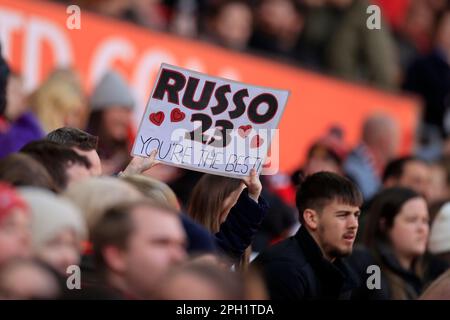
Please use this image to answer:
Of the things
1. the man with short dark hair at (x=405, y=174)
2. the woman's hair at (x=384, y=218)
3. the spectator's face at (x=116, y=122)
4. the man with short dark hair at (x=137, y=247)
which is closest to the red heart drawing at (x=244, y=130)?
the man with short dark hair at (x=137, y=247)

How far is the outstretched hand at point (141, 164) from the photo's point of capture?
6312 mm

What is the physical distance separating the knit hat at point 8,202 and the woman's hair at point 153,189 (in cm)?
113

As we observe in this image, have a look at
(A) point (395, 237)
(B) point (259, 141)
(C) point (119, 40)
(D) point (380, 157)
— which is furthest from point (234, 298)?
(D) point (380, 157)

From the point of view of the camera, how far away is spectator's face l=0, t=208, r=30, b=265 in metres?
4.50

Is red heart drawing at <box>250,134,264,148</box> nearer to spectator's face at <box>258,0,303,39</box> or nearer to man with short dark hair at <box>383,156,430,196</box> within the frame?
man with short dark hair at <box>383,156,430,196</box>

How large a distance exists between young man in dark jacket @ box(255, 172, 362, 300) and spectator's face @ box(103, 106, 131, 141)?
2.66 meters

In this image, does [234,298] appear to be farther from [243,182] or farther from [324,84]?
[324,84]

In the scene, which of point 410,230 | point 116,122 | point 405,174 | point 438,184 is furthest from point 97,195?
point 438,184

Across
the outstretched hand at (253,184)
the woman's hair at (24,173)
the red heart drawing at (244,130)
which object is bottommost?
the woman's hair at (24,173)

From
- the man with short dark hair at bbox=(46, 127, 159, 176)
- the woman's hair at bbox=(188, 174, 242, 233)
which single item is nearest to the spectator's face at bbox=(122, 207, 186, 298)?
the man with short dark hair at bbox=(46, 127, 159, 176)

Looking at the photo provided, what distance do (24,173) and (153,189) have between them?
0.71m

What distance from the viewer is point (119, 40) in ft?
37.0

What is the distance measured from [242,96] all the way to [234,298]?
1998 millimetres

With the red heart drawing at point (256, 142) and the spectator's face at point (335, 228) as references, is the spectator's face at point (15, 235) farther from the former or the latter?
the spectator's face at point (335, 228)
